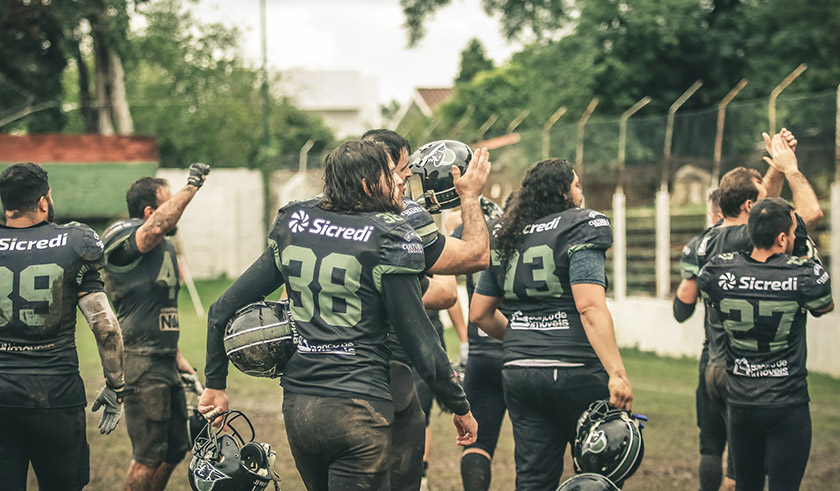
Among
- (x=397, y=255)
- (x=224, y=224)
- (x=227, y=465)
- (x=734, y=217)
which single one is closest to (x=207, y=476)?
(x=227, y=465)

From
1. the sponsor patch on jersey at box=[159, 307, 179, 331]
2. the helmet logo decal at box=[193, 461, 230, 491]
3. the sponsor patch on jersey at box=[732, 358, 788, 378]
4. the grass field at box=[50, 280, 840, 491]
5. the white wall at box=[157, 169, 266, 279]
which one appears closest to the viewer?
the helmet logo decal at box=[193, 461, 230, 491]

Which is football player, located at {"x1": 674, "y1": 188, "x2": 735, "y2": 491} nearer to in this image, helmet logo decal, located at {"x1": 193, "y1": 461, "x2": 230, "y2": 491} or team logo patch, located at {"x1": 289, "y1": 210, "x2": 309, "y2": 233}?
team logo patch, located at {"x1": 289, "y1": 210, "x2": 309, "y2": 233}

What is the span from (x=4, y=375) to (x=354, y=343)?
2.03 m

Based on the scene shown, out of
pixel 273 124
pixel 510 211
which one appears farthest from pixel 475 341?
Answer: pixel 273 124

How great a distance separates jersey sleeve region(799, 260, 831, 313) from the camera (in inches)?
186

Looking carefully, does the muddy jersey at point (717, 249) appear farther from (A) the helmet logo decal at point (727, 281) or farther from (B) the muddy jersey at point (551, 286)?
(B) the muddy jersey at point (551, 286)

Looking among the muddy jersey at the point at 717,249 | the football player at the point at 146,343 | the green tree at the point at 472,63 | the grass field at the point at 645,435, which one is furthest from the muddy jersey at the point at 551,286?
the green tree at the point at 472,63

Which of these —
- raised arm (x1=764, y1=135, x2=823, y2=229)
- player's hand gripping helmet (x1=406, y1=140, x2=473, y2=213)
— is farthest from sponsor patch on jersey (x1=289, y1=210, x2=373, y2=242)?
raised arm (x1=764, y1=135, x2=823, y2=229)

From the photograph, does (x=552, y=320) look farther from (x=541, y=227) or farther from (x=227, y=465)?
(x=227, y=465)

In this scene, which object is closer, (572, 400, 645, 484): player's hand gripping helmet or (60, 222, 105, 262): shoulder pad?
(572, 400, 645, 484): player's hand gripping helmet

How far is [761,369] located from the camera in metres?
4.87

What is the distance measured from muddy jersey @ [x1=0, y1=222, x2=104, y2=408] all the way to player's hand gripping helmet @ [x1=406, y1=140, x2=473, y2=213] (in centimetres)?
172

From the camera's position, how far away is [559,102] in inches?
757

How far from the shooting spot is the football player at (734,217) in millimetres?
5402
